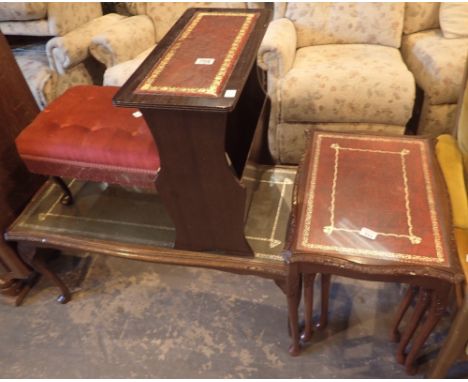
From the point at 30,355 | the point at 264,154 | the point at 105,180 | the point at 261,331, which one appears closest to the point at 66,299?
the point at 30,355

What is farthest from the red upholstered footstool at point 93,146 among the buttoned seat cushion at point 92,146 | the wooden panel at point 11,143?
the wooden panel at point 11,143

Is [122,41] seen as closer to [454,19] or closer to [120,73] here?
[120,73]

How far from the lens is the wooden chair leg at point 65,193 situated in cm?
143

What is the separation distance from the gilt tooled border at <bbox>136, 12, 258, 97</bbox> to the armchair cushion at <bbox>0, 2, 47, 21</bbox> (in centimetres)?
116

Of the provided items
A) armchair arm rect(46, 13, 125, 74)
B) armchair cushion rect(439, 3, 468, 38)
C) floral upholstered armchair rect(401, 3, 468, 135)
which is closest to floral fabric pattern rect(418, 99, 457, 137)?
floral upholstered armchair rect(401, 3, 468, 135)

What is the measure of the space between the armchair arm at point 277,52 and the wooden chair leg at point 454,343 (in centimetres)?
127

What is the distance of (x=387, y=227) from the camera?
100 cm

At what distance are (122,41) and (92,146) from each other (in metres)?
1.14

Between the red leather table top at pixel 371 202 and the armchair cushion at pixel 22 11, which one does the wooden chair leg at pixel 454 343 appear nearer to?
the red leather table top at pixel 371 202

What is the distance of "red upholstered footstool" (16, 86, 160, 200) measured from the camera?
1.14 m

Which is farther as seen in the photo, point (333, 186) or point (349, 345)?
point (349, 345)

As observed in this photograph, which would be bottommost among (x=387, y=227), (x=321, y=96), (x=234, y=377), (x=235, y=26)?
(x=234, y=377)

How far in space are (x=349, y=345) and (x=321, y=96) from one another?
Answer: 3.50ft

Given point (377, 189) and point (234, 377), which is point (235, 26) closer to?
point (377, 189)
